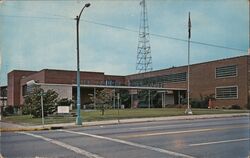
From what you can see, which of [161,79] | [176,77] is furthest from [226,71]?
[161,79]

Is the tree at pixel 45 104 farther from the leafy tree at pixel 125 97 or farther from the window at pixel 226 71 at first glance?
the leafy tree at pixel 125 97

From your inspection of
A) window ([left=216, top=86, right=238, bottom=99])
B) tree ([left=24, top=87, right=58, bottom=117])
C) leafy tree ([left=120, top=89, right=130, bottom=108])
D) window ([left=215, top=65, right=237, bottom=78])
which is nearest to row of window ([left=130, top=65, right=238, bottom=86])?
window ([left=215, top=65, right=237, bottom=78])

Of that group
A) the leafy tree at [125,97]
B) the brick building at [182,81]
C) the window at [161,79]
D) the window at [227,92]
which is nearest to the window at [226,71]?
the brick building at [182,81]

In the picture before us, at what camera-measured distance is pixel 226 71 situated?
55250mm

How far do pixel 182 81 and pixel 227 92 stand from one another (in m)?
12.2

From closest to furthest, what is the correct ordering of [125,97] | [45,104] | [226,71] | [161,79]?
[45,104] → [226,71] → [125,97] → [161,79]

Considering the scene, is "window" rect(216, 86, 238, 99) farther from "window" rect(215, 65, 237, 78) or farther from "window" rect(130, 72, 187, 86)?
"window" rect(130, 72, 187, 86)

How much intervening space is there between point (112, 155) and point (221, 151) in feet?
9.47

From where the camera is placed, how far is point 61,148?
10.6 meters

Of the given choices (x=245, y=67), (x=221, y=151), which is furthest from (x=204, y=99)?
(x=221, y=151)

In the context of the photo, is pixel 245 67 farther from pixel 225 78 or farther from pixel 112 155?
pixel 112 155

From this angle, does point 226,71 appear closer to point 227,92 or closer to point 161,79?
point 227,92

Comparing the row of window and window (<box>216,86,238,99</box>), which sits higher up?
the row of window

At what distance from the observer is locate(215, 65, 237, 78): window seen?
53.5 m
